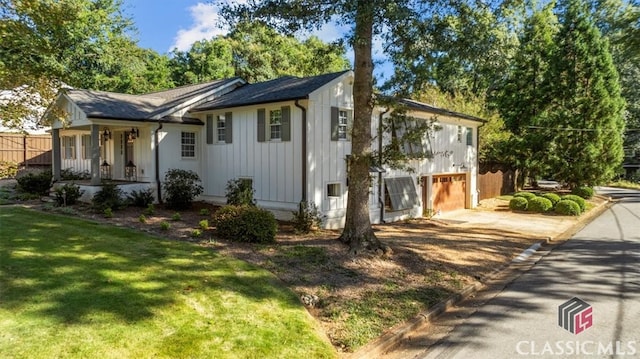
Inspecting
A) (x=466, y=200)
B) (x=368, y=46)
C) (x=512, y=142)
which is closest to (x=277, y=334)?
(x=368, y=46)

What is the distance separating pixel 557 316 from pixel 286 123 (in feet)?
30.9

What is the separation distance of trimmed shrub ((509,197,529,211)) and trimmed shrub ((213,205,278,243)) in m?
16.0

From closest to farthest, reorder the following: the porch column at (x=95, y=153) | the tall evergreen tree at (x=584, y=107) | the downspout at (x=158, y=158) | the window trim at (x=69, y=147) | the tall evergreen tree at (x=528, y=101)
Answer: the porch column at (x=95, y=153)
the downspout at (x=158, y=158)
the window trim at (x=69, y=147)
the tall evergreen tree at (x=584, y=107)
the tall evergreen tree at (x=528, y=101)

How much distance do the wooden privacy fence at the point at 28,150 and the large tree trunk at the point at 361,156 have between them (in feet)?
75.7

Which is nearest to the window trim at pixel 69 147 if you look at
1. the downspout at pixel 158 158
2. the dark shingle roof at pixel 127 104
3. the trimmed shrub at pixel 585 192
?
the dark shingle roof at pixel 127 104

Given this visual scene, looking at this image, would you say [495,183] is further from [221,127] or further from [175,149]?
[175,149]

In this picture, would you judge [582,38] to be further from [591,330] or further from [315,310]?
[315,310]

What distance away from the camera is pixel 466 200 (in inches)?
878

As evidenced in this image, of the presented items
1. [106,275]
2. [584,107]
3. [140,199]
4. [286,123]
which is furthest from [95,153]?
[584,107]

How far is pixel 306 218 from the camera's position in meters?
12.0

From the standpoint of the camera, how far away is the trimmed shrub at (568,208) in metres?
19.4

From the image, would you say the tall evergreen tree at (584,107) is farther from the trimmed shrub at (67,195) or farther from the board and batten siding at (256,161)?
the trimmed shrub at (67,195)

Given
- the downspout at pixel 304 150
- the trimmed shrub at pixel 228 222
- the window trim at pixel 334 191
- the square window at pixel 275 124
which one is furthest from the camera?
the window trim at pixel 334 191

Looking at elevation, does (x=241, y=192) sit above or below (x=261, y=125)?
below
